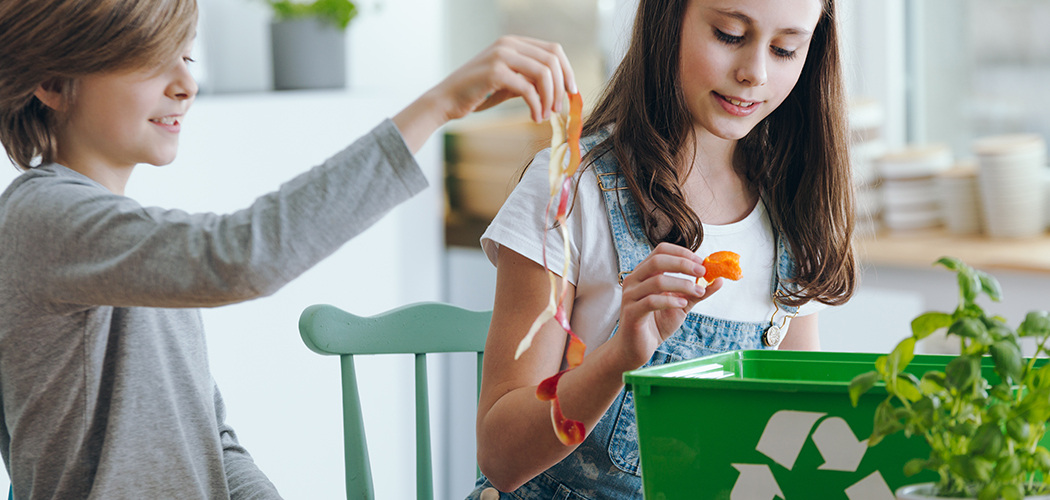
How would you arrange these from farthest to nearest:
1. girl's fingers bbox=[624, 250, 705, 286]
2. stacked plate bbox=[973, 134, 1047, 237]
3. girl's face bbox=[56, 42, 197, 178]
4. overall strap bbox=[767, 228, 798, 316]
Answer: stacked plate bbox=[973, 134, 1047, 237]
overall strap bbox=[767, 228, 798, 316]
girl's face bbox=[56, 42, 197, 178]
girl's fingers bbox=[624, 250, 705, 286]

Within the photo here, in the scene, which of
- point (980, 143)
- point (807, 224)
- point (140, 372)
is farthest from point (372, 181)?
point (980, 143)

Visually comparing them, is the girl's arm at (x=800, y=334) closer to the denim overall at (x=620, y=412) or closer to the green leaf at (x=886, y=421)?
the denim overall at (x=620, y=412)

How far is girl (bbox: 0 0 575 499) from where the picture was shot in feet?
2.20

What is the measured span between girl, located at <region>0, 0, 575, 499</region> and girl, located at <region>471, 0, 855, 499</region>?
0.28 meters

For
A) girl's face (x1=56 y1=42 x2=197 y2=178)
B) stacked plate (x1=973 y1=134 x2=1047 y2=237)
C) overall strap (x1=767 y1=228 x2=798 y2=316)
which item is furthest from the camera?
stacked plate (x1=973 y1=134 x2=1047 y2=237)

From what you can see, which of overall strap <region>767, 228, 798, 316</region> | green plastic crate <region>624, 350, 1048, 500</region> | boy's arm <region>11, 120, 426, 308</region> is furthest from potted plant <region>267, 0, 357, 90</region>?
green plastic crate <region>624, 350, 1048, 500</region>

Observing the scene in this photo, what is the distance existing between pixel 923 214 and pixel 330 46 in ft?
4.53

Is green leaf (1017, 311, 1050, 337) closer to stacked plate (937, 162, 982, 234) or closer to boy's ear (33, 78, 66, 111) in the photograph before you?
boy's ear (33, 78, 66, 111)

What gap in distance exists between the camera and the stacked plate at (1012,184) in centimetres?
205

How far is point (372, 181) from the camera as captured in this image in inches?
26.4

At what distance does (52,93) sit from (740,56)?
0.65 meters

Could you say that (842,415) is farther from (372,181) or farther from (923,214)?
(923,214)

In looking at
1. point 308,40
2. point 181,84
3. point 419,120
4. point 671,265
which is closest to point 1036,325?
point 671,265

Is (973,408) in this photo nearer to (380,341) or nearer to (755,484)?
(755,484)
